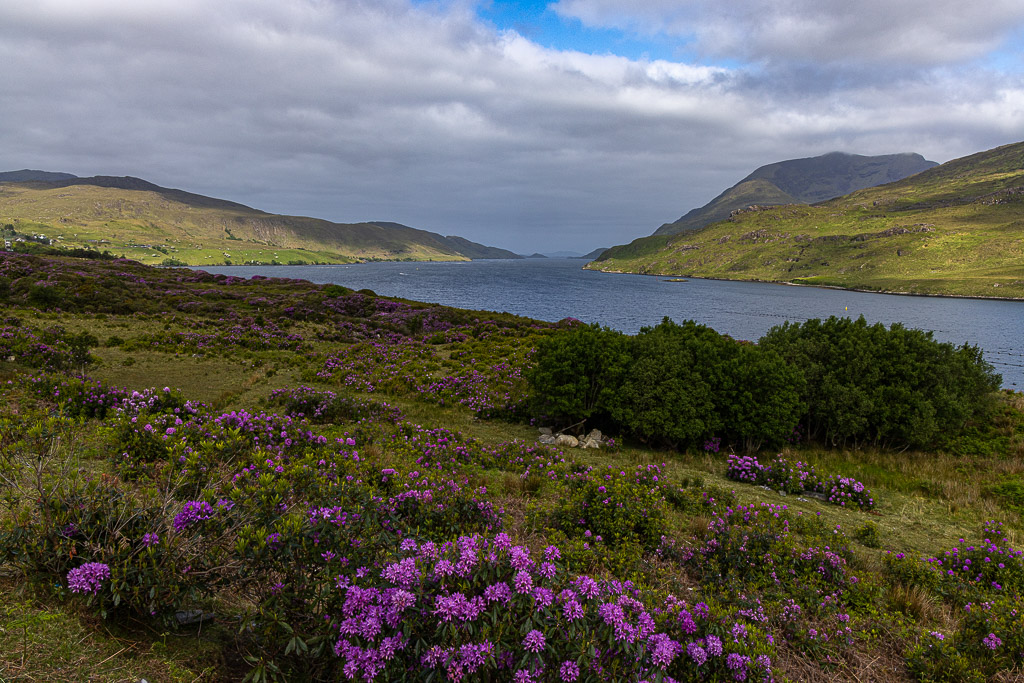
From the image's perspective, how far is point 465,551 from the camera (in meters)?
3.55

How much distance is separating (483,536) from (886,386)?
1676cm

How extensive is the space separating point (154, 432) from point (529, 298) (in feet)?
326

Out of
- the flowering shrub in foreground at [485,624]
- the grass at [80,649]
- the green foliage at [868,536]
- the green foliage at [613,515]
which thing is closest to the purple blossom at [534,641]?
the flowering shrub in foreground at [485,624]

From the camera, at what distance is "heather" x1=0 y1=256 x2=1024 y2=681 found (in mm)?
3268

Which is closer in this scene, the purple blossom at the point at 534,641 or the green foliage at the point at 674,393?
the purple blossom at the point at 534,641

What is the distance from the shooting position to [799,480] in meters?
11.1

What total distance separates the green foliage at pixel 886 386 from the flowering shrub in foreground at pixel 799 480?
155 inches

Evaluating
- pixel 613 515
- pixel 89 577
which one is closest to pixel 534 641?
pixel 89 577

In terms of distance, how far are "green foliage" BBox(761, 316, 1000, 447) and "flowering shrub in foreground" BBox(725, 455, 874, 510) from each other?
3.94 metres

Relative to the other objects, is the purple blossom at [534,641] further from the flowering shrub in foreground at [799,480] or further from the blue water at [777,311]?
the blue water at [777,311]

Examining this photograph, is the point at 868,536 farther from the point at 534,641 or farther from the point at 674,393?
the point at 534,641

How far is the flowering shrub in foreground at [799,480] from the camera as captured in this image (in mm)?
10406

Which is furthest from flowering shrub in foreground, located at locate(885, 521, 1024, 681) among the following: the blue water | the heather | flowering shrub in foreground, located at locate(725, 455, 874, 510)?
the blue water

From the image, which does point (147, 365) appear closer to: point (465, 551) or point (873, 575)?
point (465, 551)
